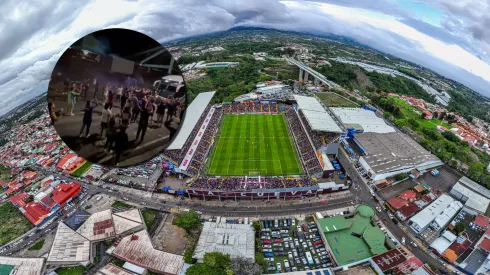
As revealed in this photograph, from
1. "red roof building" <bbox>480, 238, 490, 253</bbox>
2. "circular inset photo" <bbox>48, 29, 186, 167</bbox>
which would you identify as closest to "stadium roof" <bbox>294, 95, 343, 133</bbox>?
"red roof building" <bbox>480, 238, 490, 253</bbox>

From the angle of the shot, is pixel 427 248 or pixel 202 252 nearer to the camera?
pixel 202 252

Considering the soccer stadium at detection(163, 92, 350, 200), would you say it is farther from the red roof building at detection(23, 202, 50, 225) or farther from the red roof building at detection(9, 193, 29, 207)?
the red roof building at detection(9, 193, 29, 207)

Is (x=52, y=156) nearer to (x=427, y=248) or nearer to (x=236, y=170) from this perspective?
(x=236, y=170)

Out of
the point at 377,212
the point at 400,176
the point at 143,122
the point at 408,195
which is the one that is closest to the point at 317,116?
the point at 400,176

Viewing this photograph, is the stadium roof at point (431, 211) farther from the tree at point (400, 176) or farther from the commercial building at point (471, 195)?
the tree at point (400, 176)

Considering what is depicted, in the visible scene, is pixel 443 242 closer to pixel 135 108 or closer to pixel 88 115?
pixel 135 108

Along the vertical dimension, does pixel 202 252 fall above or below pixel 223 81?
below

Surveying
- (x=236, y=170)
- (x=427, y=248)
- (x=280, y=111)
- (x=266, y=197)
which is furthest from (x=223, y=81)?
(x=427, y=248)
